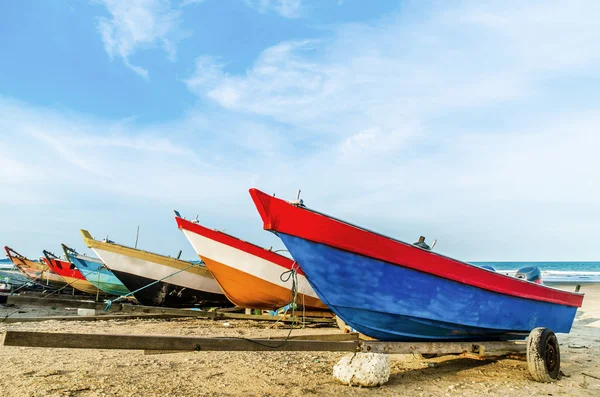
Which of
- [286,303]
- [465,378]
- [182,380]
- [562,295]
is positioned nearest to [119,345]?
[182,380]

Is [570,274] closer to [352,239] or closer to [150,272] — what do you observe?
[150,272]

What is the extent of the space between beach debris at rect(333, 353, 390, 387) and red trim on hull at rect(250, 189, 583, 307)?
1.12 m

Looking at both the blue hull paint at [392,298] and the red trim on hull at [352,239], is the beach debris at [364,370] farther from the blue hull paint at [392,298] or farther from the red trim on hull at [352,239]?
the red trim on hull at [352,239]

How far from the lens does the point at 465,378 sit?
17.9ft

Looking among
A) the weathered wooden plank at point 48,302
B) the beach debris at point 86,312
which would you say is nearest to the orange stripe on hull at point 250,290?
the beach debris at point 86,312

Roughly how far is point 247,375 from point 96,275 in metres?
12.5

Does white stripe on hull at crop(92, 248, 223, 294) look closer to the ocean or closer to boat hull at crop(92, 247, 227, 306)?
boat hull at crop(92, 247, 227, 306)

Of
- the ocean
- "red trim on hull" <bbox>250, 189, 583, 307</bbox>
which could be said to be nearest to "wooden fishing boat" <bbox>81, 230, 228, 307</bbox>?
"red trim on hull" <bbox>250, 189, 583, 307</bbox>

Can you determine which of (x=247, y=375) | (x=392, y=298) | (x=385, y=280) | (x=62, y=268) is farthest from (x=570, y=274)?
(x=247, y=375)

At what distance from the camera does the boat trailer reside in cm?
334

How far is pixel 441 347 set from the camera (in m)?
5.23

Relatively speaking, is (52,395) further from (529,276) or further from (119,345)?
(529,276)

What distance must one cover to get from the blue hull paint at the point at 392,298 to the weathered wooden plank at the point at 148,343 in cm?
62

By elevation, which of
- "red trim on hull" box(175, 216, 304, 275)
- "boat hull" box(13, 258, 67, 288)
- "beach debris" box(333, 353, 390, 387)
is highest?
"red trim on hull" box(175, 216, 304, 275)
